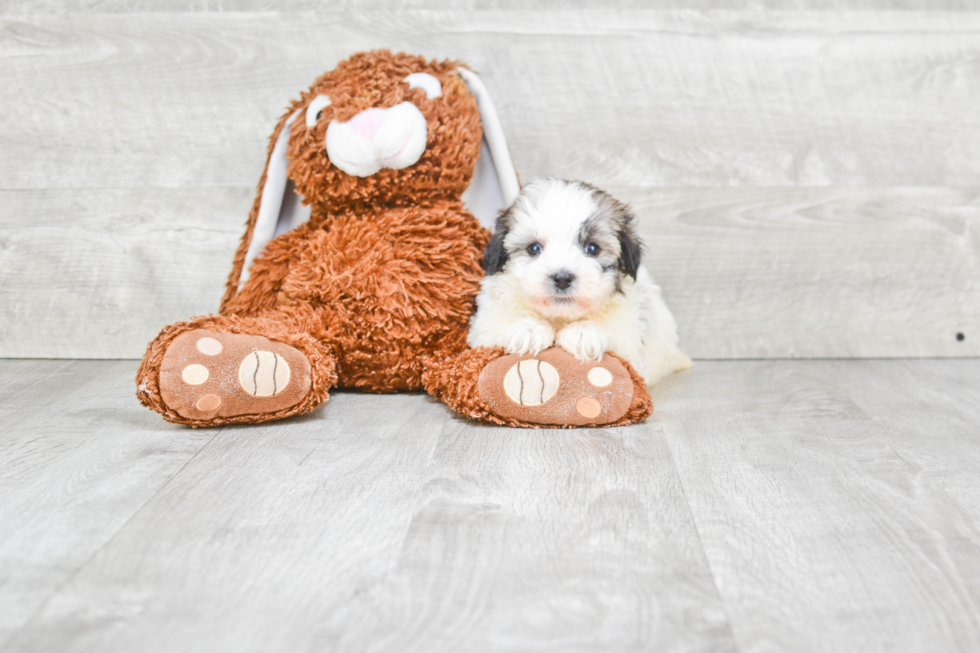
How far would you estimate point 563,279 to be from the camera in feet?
4.33

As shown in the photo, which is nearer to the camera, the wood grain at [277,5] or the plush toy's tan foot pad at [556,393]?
the plush toy's tan foot pad at [556,393]

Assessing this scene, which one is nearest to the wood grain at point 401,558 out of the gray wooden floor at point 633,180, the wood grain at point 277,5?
the gray wooden floor at point 633,180

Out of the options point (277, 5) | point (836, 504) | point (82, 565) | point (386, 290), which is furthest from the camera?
point (277, 5)

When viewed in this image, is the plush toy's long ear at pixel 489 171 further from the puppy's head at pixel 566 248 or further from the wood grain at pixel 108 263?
the wood grain at pixel 108 263

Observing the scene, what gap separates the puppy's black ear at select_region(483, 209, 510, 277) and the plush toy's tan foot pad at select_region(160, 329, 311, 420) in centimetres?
37

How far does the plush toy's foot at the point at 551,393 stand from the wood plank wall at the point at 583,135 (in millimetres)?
680

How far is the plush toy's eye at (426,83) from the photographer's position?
1528 millimetres

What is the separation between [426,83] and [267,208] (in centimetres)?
40

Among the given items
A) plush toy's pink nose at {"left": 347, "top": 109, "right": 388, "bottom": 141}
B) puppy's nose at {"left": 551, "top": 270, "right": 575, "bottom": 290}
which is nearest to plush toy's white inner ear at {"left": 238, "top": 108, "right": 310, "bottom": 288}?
plush toy's pink nose at {"left": 347, "top": 109, "right": 388, "bottom": 141}

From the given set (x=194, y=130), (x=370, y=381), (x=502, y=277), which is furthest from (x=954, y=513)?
(x=194, y=130)

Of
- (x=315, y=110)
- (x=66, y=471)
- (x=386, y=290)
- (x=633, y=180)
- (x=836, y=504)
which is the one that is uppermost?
(x=315, y=110)

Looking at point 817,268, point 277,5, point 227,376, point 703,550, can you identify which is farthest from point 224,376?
point 817,268

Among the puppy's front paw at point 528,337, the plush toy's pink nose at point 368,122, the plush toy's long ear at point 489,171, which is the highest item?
the plush toy's pink nose at point 368,122

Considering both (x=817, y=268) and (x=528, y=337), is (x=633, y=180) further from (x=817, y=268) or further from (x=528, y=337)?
(x=528, y=337)
